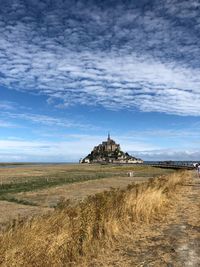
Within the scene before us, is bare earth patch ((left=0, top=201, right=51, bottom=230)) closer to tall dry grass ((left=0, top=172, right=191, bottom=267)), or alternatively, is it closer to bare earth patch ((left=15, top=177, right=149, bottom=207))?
bare earth patch ((left=15, top=177, right=149, bottom=207))

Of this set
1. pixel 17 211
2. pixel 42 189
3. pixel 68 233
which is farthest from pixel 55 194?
pixel 68 233

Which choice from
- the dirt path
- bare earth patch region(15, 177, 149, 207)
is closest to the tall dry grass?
the dirt path

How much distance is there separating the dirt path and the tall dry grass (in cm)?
46

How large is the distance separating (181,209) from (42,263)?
10.4 meters

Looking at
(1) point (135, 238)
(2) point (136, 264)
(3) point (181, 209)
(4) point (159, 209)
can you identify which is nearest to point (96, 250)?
(2) point (136, 264)

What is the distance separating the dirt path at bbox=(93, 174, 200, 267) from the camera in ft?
29.3

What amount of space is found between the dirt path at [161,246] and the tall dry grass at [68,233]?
459 mm

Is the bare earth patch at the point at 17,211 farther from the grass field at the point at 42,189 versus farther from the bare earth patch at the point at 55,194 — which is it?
the bare earth patch at the point at 55,194

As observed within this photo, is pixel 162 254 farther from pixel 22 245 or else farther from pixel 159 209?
pixel 159 209

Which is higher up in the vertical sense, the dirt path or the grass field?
the grass field

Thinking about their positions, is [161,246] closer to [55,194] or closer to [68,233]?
[68,233]

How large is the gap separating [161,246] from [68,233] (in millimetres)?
2641

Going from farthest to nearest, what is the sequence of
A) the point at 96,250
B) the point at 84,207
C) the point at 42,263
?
the point at 84,207, the point at 96,250, the point at 42,263

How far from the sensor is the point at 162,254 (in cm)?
965
